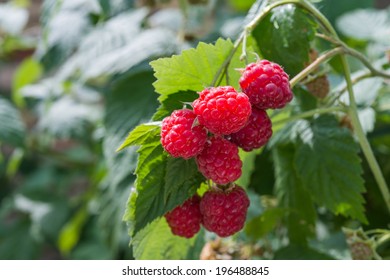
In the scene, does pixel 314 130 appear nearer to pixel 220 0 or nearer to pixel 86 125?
pixel 86 125

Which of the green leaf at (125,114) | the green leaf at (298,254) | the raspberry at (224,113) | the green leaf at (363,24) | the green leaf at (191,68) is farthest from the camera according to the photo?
the green leaf at (363,24)

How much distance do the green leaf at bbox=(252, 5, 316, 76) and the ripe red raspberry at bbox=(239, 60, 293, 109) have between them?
0.15 metres

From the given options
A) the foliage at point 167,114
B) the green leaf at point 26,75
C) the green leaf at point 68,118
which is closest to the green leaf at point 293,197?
the foliage at point 167,114

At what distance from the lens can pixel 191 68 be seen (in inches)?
28.8

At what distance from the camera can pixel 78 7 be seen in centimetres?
140

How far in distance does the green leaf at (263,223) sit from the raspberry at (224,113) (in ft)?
1.27

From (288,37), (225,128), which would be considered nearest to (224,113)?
(225,128)

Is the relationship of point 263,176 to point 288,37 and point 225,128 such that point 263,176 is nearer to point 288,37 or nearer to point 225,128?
point 288,37

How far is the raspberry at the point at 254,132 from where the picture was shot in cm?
66

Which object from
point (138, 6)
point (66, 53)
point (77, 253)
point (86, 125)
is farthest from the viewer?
point (77, 253)

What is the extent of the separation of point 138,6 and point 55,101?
0.37 meters

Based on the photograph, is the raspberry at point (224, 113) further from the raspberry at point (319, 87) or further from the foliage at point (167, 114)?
the raspberry at point (319, 87)

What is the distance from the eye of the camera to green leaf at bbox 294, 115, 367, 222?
0.88 metres

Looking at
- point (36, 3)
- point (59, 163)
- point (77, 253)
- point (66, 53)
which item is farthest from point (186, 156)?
point (36, 3)
